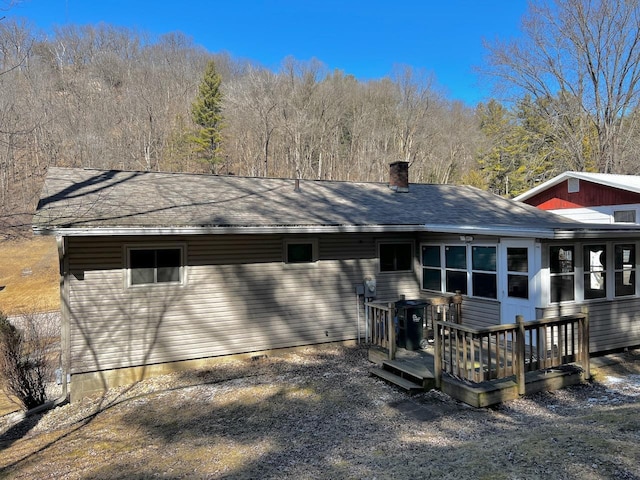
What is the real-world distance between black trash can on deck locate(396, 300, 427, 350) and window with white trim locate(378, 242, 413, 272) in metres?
1.78

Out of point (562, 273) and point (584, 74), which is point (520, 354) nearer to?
point (562, 273)

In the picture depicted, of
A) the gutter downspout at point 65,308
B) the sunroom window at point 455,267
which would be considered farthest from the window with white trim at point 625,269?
the gutter downspout at point 65,308

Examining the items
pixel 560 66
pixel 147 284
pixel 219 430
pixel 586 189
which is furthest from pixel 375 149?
pixel 219 430

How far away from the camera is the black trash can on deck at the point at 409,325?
7828 millimetres

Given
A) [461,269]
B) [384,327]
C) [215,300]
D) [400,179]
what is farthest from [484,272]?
[215,300]

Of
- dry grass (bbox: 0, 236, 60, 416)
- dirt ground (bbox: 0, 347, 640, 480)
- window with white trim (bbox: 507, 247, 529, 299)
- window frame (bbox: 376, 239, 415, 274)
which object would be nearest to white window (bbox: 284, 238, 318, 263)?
window frame (bbox: 376, 239, 415, 274)

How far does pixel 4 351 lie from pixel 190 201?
172 inches

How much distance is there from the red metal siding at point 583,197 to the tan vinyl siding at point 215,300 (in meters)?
8.20

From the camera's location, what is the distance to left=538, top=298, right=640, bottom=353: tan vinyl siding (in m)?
7.69

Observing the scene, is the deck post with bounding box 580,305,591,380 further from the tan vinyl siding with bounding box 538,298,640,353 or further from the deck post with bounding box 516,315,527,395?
the deck post with bounding box 516,315,527,395

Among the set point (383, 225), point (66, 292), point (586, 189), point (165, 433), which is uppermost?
point (586, 189)

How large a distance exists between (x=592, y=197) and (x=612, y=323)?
7.39 m

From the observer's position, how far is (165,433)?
546 centimetres

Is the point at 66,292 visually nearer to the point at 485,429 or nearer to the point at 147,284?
the point at 147,284
